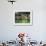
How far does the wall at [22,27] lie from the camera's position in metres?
4.88

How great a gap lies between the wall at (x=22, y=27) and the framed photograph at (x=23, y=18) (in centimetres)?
15

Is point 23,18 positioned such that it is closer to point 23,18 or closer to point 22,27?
point 23,18

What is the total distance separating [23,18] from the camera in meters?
4.93

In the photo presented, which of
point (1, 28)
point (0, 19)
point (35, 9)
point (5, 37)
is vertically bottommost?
point (5, 37)

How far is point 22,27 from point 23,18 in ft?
1.14

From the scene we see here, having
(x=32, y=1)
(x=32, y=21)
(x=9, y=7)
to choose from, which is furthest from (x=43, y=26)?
(x=9, y=7)

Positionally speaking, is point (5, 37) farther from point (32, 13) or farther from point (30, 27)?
point (32, 13)

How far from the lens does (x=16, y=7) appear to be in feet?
16.2

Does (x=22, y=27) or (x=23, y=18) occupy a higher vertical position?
(x=23, y=18)

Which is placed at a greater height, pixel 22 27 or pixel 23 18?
pixel 23 18

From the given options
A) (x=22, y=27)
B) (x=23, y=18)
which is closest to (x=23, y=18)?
(x=23, y=18)

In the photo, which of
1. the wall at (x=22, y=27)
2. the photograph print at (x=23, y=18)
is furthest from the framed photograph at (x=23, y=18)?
the wall at (x=22, y=27)

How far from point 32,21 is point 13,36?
3.04 ft

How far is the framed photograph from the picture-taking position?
489cm
